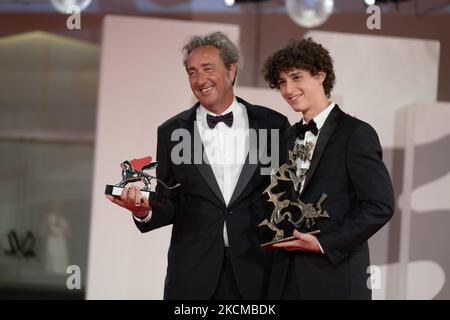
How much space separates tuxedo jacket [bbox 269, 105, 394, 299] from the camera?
2359mm

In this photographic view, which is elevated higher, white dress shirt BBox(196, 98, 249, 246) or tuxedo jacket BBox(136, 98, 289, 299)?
white dress shirt BBox(196, 98, 249, 246)

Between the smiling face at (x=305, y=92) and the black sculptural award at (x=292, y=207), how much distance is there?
0.14m

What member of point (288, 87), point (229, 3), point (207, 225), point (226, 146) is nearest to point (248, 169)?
point (226, 146)

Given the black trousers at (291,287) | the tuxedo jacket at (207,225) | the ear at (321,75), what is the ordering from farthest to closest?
the tuxedo jacket at (207,225) → the ear at (321,75) → the black trousers at (291,287)

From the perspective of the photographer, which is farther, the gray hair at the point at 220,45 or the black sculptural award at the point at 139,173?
the gray hair at the point at 220,45

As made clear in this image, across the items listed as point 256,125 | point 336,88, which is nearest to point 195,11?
point 336,88

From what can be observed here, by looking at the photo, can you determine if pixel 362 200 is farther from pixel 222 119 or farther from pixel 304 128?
pixel 222 119

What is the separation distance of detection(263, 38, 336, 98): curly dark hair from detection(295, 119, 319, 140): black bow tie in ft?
0.61

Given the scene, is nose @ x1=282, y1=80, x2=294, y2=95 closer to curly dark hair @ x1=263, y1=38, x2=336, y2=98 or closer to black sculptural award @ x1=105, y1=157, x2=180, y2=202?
curly dark hair @ x1=263, y1=38, x2=336, y2=98

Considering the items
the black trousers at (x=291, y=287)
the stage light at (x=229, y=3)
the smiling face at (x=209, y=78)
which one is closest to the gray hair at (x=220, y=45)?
the smiling face at (x=209, y=78)

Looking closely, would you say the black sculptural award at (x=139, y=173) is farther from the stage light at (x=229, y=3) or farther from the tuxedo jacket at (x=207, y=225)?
the stage light at (x=229, y=3)

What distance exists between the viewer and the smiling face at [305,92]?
2545 millimetres

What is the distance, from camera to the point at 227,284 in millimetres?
2703

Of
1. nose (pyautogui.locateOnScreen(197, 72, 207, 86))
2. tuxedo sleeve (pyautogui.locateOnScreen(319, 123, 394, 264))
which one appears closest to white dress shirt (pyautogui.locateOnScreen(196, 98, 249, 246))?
nose (pyautogui.locateOnScreen(197, 72, 207, 86))
